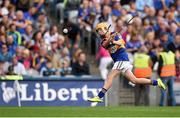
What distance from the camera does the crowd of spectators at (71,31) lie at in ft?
73.6

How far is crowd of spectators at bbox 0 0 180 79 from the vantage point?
22.4m

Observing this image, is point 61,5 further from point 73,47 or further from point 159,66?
point 159,66

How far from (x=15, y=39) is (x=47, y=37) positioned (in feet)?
3.68

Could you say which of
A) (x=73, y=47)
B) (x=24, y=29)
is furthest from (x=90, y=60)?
(x=24, y=29)

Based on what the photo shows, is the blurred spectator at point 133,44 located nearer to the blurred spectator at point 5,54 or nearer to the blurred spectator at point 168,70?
the blurred spectator at point 168,70

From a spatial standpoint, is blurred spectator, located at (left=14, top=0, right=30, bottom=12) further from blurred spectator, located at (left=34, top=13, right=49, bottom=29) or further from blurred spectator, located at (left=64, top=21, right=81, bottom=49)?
blurred spectator, located at (left=64, top=21, right=81, bottom=49)

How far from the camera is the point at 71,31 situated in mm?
24188

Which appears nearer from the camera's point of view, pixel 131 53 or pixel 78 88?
pixel 78 88

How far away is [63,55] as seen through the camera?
23.1m

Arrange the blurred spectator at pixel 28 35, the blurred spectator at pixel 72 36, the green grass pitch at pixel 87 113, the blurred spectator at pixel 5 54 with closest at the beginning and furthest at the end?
the green grass pitch at pixel 87 113, the blurred spectator at pixel 5 54, the blurred spectator at pixel 28 35, the blurred spectator at pixel 72 36

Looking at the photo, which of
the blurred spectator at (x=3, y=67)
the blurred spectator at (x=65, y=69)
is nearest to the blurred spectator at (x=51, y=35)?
the blurred spectator at (x=65, y=69)

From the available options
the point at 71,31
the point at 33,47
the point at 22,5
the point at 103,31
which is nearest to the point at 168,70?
the point at 71,31

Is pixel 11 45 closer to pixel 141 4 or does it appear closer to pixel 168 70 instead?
pixel 168 70

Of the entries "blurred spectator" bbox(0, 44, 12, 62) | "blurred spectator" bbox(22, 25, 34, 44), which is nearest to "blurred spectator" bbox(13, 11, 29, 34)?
"blurred spectator" bbox(22, 25, 34, 44)
